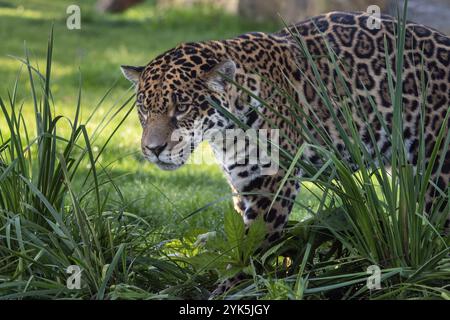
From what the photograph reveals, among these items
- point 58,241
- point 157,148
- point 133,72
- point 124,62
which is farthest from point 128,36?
point 58,241

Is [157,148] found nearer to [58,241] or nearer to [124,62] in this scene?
[58,241]

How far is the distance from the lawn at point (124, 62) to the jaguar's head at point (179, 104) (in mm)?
516

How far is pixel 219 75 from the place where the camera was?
5.21 meters

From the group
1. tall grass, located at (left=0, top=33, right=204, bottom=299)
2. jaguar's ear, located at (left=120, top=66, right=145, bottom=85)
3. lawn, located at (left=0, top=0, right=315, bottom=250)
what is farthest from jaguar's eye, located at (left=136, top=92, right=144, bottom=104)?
lawn, located at (left=0, top=0, right=315, bottom=250)

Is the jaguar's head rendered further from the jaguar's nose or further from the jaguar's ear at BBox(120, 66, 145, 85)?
the jaguar's ear at BBox(120, 66, 145, 85)

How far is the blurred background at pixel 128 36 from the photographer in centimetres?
854

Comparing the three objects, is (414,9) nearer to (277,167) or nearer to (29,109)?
(29,109)

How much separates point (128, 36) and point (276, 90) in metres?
10.1

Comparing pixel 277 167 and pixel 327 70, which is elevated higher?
pixel 327 70

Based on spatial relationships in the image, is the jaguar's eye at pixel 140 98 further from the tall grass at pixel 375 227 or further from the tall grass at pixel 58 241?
the tall grass at pixel 375 227

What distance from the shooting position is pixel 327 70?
5660 mm

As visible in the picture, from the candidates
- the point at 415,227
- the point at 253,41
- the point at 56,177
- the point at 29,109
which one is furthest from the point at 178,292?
the point at 29,109

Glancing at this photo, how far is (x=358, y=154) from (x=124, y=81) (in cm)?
783

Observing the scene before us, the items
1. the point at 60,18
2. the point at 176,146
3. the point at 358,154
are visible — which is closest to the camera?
the point at 358,154
